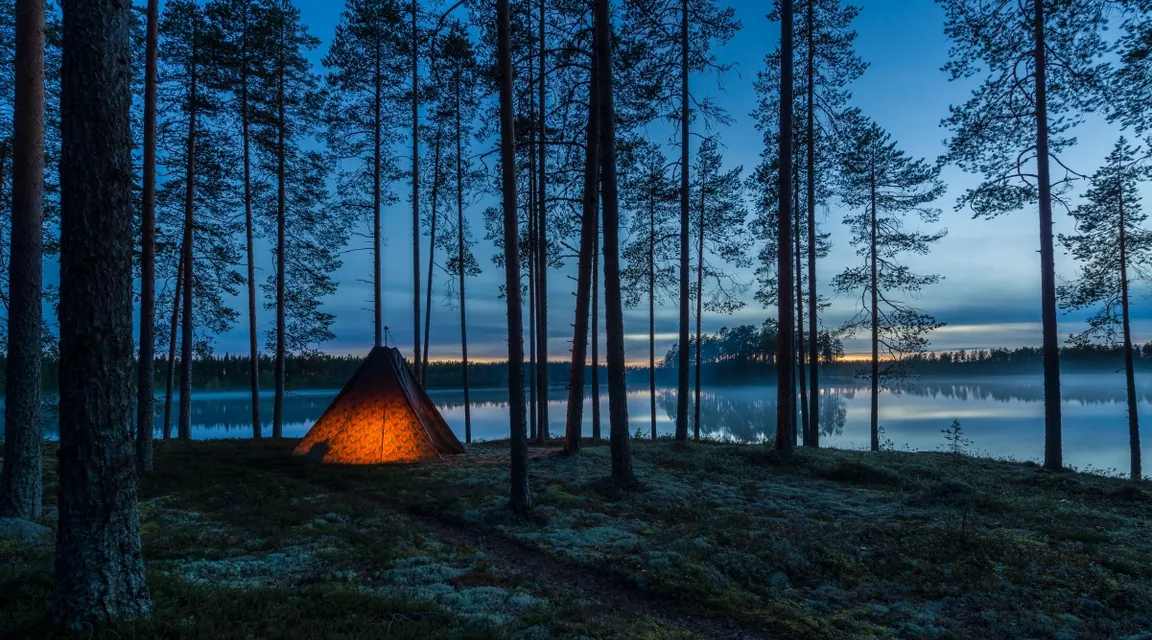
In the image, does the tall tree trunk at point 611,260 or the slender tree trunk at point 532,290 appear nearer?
the tall tree trunk at point 611,260

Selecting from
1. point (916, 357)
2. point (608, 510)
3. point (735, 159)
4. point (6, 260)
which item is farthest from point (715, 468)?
point (6, 260)

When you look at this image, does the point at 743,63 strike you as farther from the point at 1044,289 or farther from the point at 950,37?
the point at 1044,289

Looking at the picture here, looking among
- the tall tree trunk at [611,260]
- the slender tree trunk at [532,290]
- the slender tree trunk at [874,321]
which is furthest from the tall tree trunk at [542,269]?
the slender tree trunk at [874,321]

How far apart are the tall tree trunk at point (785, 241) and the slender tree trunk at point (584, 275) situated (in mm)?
4228

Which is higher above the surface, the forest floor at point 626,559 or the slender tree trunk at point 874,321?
the slender tree trunk at point 874,321

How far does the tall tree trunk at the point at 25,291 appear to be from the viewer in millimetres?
6281

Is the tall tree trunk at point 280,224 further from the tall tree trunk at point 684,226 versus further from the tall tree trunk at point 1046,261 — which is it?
the tall tree trunk at point 1046,261

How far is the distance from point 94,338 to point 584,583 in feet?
14.9

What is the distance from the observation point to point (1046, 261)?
11.8 metres

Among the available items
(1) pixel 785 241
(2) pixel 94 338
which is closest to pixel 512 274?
(2) pixel 94 338

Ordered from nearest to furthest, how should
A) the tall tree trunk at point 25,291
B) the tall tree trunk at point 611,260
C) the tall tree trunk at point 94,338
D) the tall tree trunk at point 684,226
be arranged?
the tall tree trunk at point 94,338, the tall tree trunk at point 25,291, the tall tree trunk at point 611,260, the tall tree trunk at point 684,226

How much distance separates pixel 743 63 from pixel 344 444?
42.8ft

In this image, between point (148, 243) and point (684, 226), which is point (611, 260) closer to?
point (684, 226)

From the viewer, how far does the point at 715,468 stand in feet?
37.2
